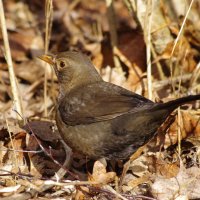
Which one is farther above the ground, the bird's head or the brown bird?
the bird's head

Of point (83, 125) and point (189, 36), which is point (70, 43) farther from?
point (83, 125)

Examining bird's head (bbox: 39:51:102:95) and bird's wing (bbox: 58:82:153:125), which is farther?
bird's head (bbox: 39:51:102:95)

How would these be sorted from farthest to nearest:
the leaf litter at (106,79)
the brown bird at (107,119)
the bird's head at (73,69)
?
the bird's head at (73,69)
the leaf litter at (106,79)
the brown bird at (107,119)

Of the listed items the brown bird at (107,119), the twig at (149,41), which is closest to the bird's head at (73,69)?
the brown bird at (107,119)

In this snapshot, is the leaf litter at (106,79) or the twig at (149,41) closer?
the leaf litter at (106,79)

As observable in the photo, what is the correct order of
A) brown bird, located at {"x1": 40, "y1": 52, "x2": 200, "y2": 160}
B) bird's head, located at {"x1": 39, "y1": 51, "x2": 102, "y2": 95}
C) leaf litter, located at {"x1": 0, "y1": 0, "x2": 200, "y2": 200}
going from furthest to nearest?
→ bird's head, located at {"x1": 39, "y1": 51, "x2": 102, "y2": 95}
leaf litter, located at {"x1": 0, "y1": 0, "x2": 200, "y2": 200}
brown bird, located at {"x1": 40, "y1": 52, "x2": 200, "y2": 160}

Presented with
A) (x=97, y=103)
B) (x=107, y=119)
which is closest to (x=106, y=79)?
(x=97, y=103)

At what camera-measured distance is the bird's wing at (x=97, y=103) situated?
15.6 feet

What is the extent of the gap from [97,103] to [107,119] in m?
0.24

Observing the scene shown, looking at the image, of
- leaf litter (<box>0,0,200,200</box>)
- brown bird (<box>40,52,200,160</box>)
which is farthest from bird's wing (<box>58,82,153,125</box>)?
leaf litter (<box>0,0,200,200</box>)

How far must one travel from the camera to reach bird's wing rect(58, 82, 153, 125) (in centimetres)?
475

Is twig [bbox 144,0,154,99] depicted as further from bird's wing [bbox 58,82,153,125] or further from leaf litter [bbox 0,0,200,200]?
bird's wing [bbox 58,82,153,125]

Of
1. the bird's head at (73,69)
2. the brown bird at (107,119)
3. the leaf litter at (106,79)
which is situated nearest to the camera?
the brown bird at (107,119)

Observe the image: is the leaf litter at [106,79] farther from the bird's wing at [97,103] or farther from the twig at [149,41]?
the bird's wing at [97,103]
